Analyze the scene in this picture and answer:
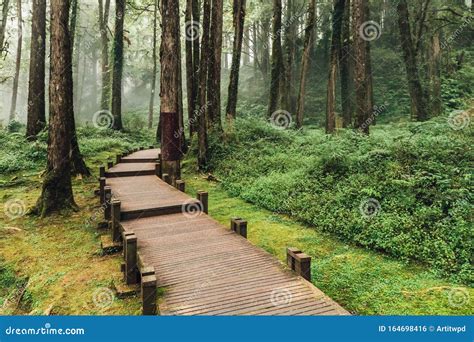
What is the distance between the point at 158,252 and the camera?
7.37m

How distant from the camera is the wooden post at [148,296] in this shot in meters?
5.28

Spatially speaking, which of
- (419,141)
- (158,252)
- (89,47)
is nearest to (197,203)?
(158,252)

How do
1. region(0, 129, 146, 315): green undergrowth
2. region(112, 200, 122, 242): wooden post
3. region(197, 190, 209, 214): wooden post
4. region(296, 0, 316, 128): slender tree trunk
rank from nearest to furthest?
region(0, 129, 146, 315): green undergrowth → region(112, 200, 122, 242): wooden post → region(197, 190, 209, 214): wooden post → region(296, 0, 316, 128): slender tree trunk

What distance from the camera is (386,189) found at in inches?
385

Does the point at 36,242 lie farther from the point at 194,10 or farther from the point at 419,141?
A: the point at 194,10

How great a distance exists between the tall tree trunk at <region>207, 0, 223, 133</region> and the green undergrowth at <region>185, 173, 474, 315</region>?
970 cm

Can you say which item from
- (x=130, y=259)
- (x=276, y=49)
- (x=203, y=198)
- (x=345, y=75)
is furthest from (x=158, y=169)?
(x=345, y=75)

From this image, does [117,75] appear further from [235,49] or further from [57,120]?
[57,120]

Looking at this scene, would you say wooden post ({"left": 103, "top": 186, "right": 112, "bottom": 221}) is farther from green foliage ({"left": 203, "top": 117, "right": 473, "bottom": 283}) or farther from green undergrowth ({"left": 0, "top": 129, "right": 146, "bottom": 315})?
green foliage ({"left": 203, "top": 117, "right": 473, "bottom": 283})

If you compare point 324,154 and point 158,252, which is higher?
point 324,154

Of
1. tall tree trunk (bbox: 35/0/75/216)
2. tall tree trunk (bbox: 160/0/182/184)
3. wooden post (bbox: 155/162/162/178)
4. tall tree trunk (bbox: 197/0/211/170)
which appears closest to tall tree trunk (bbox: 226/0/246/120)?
tall tree trunk (bbox: 197/0/211/170)

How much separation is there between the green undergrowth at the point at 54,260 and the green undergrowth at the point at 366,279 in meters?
3.70

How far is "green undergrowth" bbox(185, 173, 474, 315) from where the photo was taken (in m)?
5.92
